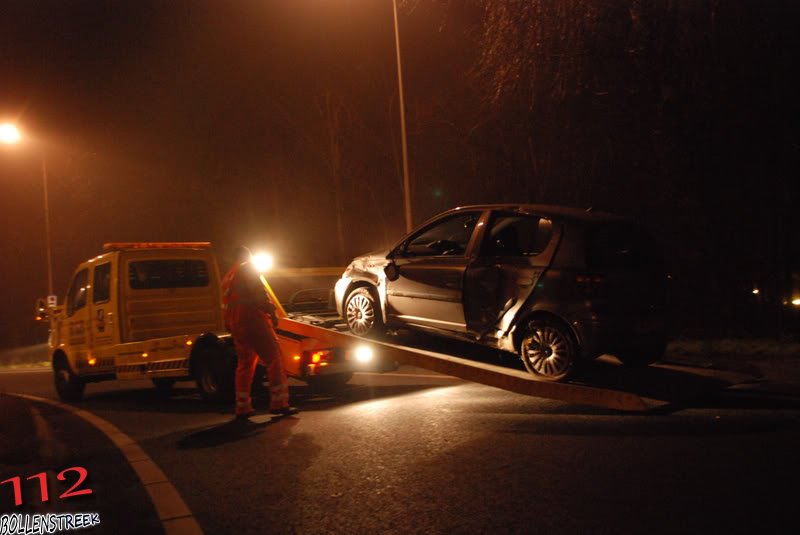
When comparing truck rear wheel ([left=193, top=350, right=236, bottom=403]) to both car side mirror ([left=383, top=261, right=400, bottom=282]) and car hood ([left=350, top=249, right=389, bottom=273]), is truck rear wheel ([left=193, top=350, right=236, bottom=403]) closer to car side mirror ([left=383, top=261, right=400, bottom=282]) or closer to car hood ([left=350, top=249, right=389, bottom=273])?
car hood ([left=350, top=249, right=389, bottom=273])

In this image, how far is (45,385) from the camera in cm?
1575

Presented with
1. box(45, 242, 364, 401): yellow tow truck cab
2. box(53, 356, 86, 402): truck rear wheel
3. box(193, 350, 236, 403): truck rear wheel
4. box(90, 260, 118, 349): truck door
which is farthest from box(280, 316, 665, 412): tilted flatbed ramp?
box(53, 356, 86, 402): truck rear wheel

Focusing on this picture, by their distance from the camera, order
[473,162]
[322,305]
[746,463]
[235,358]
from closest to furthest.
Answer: [746,463], [235,358], [322,305], [473,162]

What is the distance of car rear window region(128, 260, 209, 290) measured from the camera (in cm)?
1082

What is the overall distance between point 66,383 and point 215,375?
12.4ft

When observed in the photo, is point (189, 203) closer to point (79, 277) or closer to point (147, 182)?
point (147, 182)

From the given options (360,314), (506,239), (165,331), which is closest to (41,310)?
(165,331)

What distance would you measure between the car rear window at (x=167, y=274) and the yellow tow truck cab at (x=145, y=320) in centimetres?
1

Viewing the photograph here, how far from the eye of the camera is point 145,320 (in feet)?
35.5

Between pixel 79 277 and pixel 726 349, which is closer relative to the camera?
pixel 726 349

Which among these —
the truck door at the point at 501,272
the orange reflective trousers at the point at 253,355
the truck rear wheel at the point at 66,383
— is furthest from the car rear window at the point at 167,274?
the truck door at the point at 501,272

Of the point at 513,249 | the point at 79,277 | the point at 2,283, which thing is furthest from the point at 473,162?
the point at 2,283

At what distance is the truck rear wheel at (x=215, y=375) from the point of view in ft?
30.5

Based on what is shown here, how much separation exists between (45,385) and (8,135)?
46.0ft
